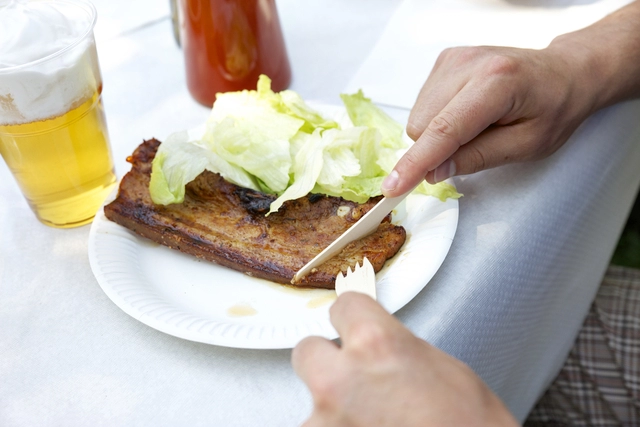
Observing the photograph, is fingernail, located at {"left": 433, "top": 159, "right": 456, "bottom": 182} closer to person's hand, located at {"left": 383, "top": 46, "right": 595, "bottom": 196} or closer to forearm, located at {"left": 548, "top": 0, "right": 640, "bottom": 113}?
person's hand, located at {"left": 383, "top": 46, "right": 595, "bottom": 196}

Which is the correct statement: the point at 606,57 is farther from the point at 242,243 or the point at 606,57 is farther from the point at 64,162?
the point at 64,162

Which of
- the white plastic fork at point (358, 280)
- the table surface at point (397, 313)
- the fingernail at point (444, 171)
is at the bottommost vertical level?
the table surface at point (397, 313)

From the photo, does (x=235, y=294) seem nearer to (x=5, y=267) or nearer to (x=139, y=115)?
(x=5, y=267)

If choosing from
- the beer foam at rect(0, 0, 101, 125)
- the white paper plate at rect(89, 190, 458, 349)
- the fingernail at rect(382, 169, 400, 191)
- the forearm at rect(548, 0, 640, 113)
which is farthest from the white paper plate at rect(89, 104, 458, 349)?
the forearm at rect(548, 0, 640, 113)

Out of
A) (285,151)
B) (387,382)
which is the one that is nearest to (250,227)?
(285,151)

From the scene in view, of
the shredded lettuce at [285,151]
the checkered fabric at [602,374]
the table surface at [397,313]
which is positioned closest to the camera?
the table surface at [397,313]

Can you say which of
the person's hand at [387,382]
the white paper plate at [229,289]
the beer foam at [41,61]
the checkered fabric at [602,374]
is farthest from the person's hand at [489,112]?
the checkered fabric at [602,374]

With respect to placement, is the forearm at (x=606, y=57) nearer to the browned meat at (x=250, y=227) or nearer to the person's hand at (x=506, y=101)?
the person's hand at (x=506, y=101)
